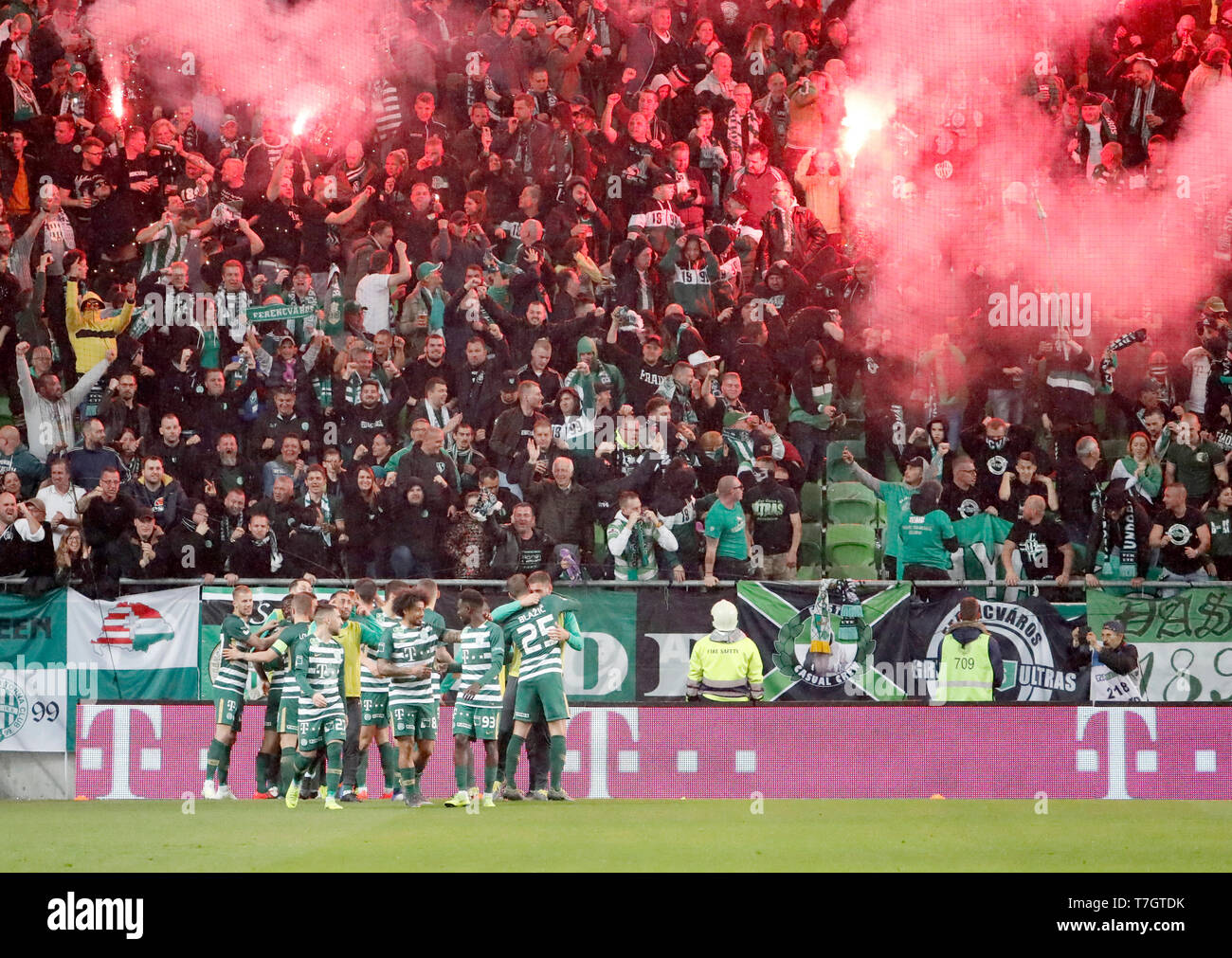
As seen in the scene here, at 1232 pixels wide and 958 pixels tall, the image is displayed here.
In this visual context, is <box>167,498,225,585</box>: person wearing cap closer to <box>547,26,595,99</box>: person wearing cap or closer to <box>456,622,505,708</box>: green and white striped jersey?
<box>456,622,505,708</box>: green and white striped jersey

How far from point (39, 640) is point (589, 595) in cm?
449

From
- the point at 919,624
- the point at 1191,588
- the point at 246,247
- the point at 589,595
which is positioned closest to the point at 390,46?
the point at 246,247

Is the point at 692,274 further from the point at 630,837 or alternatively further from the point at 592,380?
the point at 630,837

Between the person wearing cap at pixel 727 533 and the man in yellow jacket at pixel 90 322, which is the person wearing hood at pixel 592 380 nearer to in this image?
the person wearing cap at pixel 727 533

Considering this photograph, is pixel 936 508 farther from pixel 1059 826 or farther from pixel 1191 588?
pixel 1059 826

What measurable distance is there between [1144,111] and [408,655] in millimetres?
10977

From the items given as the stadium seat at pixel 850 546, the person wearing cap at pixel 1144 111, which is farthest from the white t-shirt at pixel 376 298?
the person wearing cap at pixel 1144 111

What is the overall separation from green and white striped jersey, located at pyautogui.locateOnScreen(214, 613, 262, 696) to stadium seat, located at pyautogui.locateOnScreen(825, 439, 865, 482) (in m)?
5.63

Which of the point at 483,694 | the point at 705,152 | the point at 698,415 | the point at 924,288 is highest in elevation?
the point at 705,152

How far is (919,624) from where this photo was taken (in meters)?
13.3

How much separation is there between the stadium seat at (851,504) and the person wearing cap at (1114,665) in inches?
94.3

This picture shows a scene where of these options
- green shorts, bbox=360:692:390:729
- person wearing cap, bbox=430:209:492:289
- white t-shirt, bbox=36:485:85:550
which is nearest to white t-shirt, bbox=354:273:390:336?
person wearing cap, bbox=430:209:492:289

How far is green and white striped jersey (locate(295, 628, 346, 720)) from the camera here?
36.0 ft

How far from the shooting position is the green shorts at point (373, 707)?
11.1 meters
